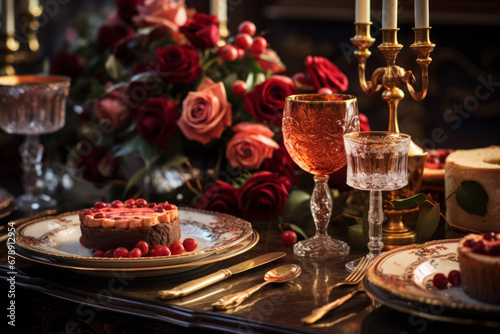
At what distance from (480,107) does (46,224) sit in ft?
8.34

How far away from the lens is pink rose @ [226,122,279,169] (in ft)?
4.72

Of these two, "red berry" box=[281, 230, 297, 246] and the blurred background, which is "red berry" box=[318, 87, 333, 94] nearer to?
"red berry" box=[281, 230, 297, 246]

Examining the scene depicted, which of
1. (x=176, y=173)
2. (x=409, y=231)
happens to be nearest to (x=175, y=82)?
(x=176, y=173)

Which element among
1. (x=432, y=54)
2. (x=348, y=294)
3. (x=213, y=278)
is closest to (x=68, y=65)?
(x=213, y=278)

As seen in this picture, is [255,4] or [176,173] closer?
[176,173]

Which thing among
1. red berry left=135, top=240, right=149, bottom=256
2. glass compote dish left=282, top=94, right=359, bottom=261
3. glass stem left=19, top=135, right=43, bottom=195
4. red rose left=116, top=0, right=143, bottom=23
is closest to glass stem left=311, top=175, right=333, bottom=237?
glass compote dish left=282, top=94, right=359, bottom=261

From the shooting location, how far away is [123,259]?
3.43ft

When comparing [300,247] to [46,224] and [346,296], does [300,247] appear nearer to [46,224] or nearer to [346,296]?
[346,296]

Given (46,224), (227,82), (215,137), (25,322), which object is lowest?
(25,322)

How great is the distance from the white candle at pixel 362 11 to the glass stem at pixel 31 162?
843 mm

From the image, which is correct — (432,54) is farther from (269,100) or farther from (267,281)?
(267,281)

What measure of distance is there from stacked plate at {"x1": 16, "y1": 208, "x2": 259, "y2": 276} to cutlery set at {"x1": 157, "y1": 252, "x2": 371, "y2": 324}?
3 centimetres

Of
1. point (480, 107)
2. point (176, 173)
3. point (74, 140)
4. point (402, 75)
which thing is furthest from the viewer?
point (480, 107)

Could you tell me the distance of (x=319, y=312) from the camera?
3.02 feet
